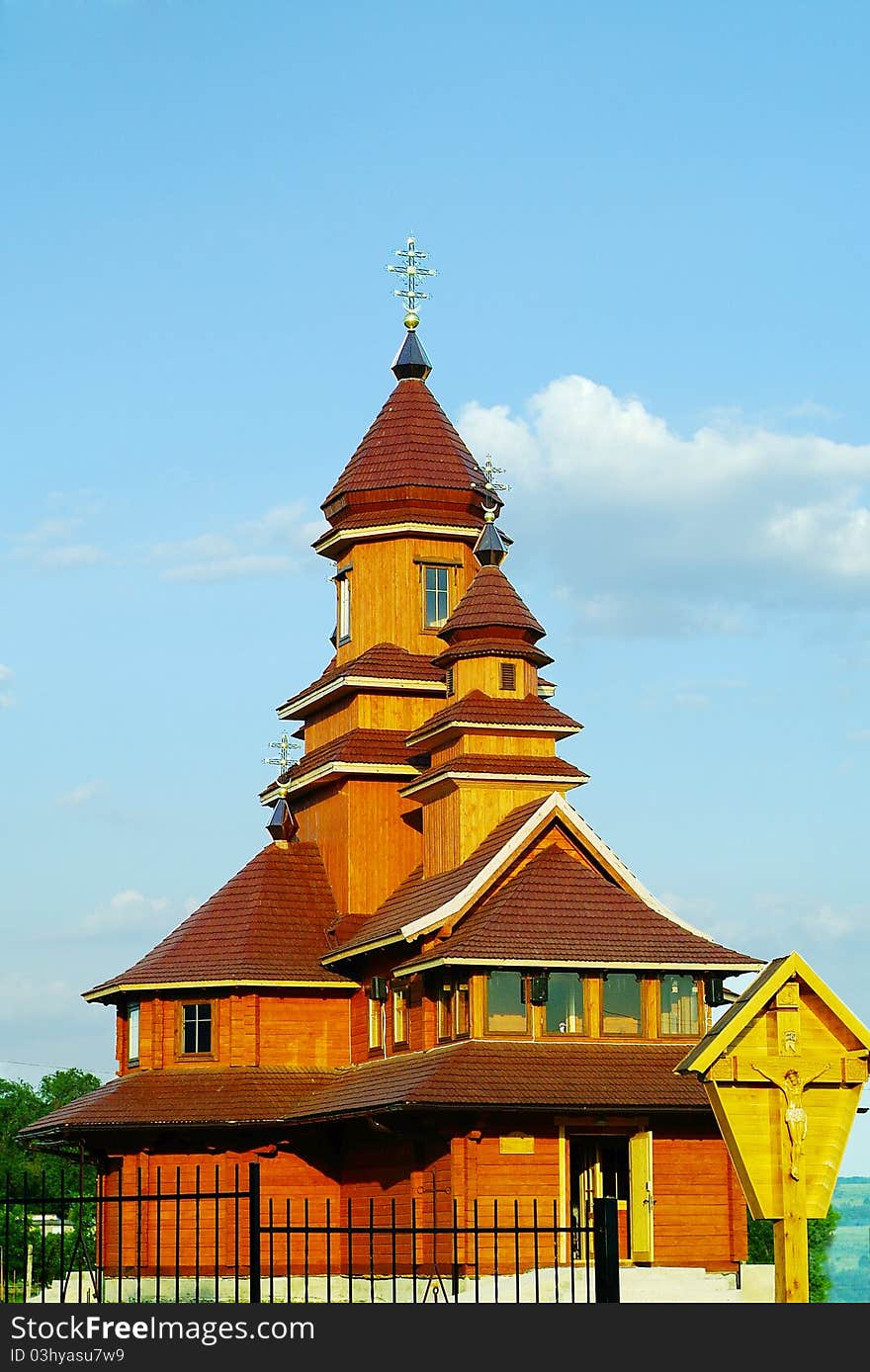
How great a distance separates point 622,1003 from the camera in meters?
32.7

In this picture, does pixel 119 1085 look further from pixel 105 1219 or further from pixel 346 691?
pixel 346 691

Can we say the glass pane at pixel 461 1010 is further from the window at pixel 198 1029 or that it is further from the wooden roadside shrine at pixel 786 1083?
the wooden roadside shrine at pixel 786 1083

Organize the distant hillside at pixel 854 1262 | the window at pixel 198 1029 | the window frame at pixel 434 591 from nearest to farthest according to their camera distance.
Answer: the distant hillside at pixel 854 1262, the window at pixel 198 1029, the window frame at pixel 434 591

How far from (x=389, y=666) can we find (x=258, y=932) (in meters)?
5.87

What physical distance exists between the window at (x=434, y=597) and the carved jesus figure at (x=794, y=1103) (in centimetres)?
2167

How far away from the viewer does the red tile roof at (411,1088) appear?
30375mm

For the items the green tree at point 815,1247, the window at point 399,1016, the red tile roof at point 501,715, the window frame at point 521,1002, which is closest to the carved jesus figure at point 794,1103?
the window frame at point 521,1002

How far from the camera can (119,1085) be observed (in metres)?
36.1

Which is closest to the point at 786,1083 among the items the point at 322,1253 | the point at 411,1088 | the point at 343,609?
the point at 411,1088

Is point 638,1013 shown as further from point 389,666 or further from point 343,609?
point 343,609

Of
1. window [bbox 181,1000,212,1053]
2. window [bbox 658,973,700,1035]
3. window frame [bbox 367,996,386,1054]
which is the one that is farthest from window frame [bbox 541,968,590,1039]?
window [bbox 181,1000,212,1053]

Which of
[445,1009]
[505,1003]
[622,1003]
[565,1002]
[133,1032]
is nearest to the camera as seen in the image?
[505,1003]
